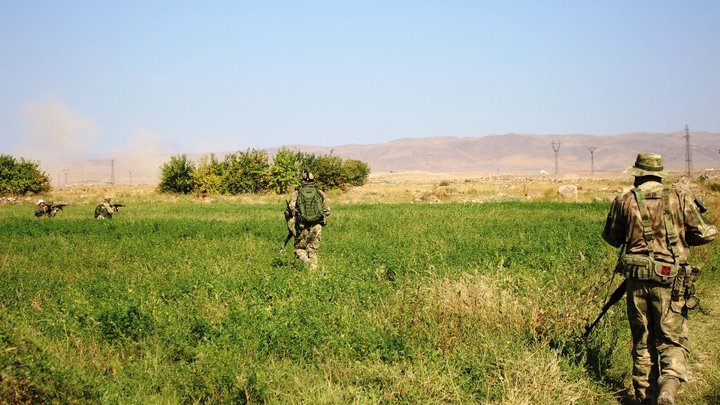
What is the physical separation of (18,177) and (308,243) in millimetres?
47347

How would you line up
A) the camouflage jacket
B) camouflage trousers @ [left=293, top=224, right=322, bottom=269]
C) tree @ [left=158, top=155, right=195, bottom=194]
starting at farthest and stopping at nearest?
tree @ [left=158, top=155, right=195, bottom=194]
camouflage trousers @ [left=293, top=224, right=322, bottom=269]
the camouflage jacket

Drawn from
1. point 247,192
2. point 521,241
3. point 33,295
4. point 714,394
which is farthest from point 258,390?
point 247,192

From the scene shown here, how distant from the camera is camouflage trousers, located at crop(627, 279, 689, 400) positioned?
5285mm

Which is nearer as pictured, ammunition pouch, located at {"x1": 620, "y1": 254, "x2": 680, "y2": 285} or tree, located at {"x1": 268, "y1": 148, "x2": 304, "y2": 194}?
ammunition pouch, located at {"x1": 620, "y1": 254, "x2": 680, "y2": 285}

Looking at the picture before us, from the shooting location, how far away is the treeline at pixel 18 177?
4903cm

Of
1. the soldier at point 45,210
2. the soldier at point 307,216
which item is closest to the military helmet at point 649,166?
the soldier at point 307,216

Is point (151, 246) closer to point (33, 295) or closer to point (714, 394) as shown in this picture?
point (33, 295)

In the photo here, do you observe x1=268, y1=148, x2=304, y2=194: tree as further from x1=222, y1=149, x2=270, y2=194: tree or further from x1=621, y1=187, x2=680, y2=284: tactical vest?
x1=621, y1=187, x2=680, y2=284: tactical vest

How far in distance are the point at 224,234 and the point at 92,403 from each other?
44.2 feet

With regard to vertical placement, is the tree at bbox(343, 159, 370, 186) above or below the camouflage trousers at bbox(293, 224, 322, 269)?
above

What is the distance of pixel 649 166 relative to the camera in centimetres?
570

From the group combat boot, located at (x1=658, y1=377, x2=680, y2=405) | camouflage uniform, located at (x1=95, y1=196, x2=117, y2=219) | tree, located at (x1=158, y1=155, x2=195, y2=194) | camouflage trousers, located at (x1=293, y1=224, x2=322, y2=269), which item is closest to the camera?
combat boot, located at (x1=658, y1=377, x2=680, y2=405)

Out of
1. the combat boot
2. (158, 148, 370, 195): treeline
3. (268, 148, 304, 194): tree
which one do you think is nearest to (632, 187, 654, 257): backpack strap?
the combat boot

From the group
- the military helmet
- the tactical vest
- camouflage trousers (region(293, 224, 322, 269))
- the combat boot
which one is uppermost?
the military helmet
